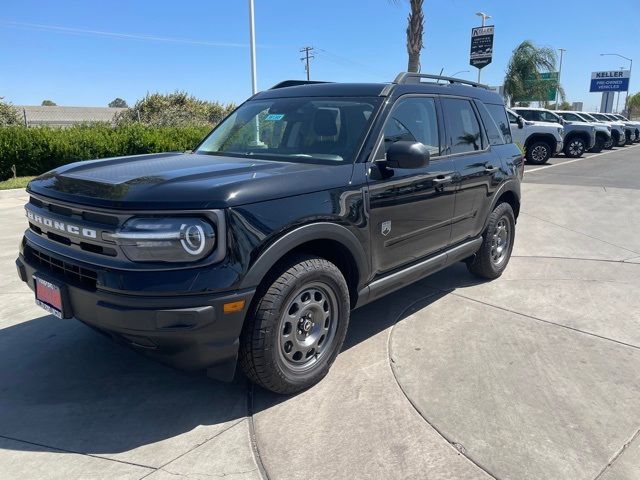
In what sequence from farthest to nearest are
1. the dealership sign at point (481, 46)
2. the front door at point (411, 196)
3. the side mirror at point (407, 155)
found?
the dealership sign at point (481, 46)
the front door at point (411, 196)
the side mirror at point (407, 155)

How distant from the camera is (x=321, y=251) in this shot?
10.8 ft

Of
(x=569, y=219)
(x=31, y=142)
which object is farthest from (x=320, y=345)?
(x=31, y=142)

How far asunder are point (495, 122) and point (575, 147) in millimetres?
18859

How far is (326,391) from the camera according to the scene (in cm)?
326

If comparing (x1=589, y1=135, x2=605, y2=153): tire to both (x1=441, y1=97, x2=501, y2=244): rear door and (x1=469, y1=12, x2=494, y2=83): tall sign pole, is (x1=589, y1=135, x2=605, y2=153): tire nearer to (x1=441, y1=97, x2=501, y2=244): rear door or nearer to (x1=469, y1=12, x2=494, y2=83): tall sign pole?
(x1=469, y1=12, x2=494, y2=83): tall sign pole

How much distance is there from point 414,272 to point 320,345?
1.07 m

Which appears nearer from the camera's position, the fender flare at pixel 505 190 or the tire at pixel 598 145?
the fender flare at pixel 505 190

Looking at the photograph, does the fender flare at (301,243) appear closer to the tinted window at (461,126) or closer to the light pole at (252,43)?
the tinted window at (461,126)

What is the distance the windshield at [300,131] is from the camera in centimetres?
356

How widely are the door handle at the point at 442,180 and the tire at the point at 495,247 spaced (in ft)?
3.71

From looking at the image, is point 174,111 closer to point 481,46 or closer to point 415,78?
point 481,46

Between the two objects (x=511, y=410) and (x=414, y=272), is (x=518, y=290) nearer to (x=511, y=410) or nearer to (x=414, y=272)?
(x=414, y=272)

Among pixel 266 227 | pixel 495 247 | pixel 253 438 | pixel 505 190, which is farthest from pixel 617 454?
pixel 505 190

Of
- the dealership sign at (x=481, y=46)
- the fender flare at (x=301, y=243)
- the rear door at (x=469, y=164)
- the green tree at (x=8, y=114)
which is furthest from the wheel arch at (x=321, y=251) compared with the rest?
the dealership sign at (x=481, y=46)
